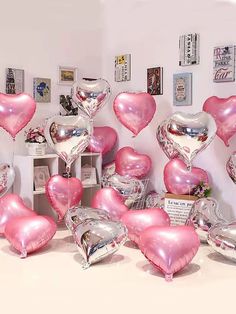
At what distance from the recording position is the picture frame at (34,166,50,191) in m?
3.02

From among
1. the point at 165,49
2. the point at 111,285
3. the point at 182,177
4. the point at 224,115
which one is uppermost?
the point at 165,49

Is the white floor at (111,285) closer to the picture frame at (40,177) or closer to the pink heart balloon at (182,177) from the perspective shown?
the pink heart balloon at (182,177)

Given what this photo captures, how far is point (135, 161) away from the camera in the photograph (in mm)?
3121

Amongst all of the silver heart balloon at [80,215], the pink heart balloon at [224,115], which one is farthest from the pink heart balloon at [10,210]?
the pink heart balloon at [224,115]

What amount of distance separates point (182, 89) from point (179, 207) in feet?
2.59

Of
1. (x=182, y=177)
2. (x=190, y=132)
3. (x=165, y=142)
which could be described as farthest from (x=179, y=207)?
(x=190, y=132)

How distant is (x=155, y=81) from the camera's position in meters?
3.22

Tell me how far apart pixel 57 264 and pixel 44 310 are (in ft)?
1.88

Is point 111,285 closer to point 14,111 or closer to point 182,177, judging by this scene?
point 182,177

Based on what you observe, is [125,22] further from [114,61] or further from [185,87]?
[185,87]

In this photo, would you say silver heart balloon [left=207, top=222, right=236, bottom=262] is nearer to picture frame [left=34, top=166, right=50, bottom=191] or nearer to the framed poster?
the framed poster

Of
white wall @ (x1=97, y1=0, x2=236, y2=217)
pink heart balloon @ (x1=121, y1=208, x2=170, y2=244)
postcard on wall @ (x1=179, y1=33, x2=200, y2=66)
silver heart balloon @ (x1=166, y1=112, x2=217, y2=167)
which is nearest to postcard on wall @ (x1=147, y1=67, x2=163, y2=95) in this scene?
white wall @ (x1=97, y1=0, x2=236, y2=217)

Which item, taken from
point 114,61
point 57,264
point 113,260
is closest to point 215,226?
point 113,260

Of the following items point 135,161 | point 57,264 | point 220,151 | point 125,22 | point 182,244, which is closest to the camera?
point 182,244
